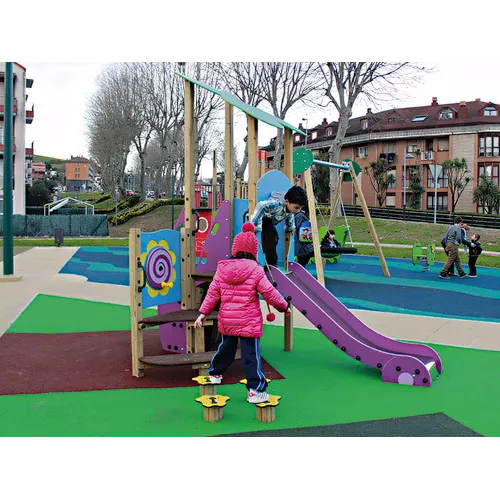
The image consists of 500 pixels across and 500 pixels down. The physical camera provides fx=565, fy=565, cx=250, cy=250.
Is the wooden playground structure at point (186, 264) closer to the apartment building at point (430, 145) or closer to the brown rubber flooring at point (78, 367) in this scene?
the brown rubber flooring at point (78, 367)

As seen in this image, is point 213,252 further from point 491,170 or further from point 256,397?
point 491,170

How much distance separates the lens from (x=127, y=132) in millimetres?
53500

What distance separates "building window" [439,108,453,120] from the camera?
6162 centimetres

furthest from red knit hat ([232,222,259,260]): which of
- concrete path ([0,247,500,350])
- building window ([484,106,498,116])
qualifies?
building window ([484,106,498,116])

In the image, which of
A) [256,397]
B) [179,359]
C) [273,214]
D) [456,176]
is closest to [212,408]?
[256,397]

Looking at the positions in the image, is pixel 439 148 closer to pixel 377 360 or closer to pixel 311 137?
pixel 311 137

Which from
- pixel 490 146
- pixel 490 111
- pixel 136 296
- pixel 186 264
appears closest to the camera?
pixel 136 296

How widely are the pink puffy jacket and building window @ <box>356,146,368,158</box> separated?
200ft

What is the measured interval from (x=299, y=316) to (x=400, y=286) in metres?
4.90

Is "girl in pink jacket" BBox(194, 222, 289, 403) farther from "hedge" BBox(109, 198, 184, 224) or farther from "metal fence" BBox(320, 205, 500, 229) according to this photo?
"hedge" BBox(109, 198, 184, 224)

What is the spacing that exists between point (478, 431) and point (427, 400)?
84cm

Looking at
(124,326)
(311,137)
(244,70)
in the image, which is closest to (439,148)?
(311,137)

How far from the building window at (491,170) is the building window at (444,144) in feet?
13.2

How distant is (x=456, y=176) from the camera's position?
177ft
